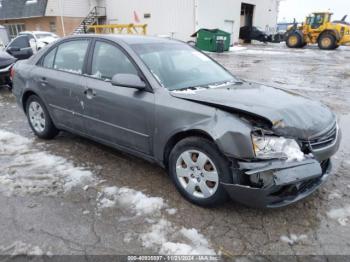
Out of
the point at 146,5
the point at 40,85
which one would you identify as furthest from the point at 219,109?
the point at 146,5

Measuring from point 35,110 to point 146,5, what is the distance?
2173 centimetres

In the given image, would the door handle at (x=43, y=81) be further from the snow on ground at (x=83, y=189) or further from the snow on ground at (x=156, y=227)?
the snow on ground at (x=156, y=227)

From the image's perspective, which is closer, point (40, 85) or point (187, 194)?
point (187, 194)

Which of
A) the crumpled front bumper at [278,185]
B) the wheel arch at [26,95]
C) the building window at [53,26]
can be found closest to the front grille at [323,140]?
the crumpled front bumper at [278,185]

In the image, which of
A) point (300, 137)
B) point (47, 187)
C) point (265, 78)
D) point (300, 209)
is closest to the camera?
point (300, 137)

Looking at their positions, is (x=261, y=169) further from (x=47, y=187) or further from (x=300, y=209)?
(x=47, y=187)

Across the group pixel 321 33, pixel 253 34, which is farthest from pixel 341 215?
pixel 253 34

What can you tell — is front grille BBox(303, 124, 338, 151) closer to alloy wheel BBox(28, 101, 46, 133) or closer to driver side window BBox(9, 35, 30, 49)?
alloy wheel BBox(28, 101, 46, 133)

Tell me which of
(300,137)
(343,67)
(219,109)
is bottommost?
(343,67)

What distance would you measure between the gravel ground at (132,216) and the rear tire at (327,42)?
21538mm

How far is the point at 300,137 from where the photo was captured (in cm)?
266

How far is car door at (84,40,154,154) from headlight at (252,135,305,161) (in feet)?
3.66

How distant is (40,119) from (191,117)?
9.47 ft

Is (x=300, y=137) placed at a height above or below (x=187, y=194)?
above
